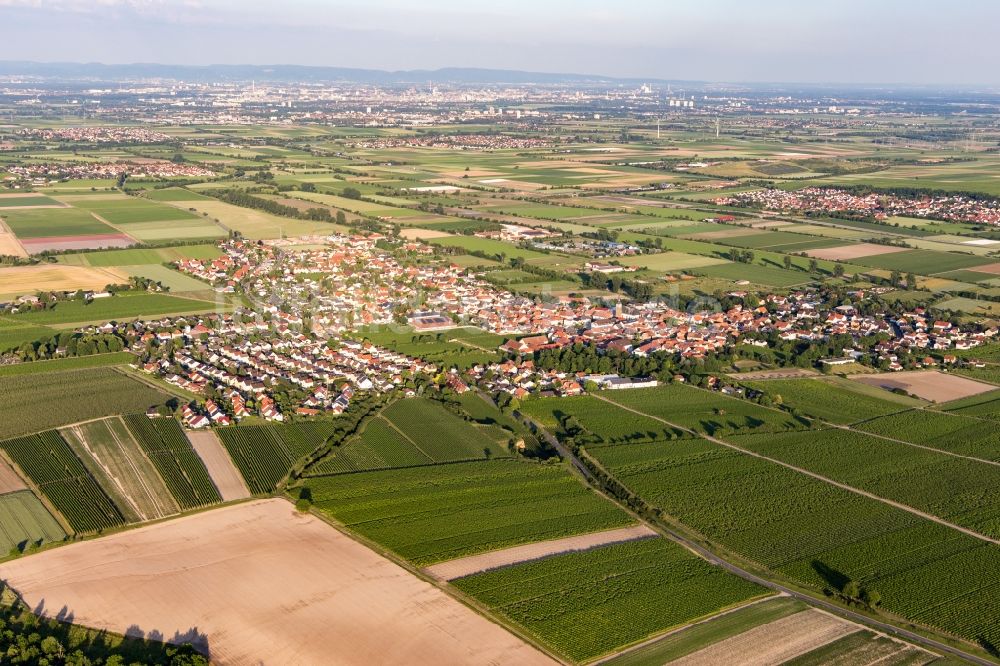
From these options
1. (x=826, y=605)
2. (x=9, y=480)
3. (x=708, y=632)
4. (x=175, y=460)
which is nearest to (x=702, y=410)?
(x=826, y=605)

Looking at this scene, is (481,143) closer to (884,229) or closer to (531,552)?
(884,229)

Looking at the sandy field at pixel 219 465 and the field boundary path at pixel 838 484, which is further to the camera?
the sandy field at pixel 219 465

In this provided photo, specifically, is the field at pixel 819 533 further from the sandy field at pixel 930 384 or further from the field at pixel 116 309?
the field at pixel 116 309

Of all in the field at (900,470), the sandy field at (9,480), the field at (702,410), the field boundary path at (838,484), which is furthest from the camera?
the field at (702,410)

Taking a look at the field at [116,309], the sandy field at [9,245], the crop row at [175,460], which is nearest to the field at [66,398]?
the crop row at [175,460]

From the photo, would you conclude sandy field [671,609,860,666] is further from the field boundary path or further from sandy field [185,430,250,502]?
sandy field [185,430,250,502]

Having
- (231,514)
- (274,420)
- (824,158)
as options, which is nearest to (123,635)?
(231,514)

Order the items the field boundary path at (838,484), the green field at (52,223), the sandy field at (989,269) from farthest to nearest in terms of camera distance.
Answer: the green field at (52,223) → the sandy field at (989,269) → the field boundary path at (838,484)

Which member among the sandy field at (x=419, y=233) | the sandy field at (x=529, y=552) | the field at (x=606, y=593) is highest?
the sandy field at (x=419, y=233)
